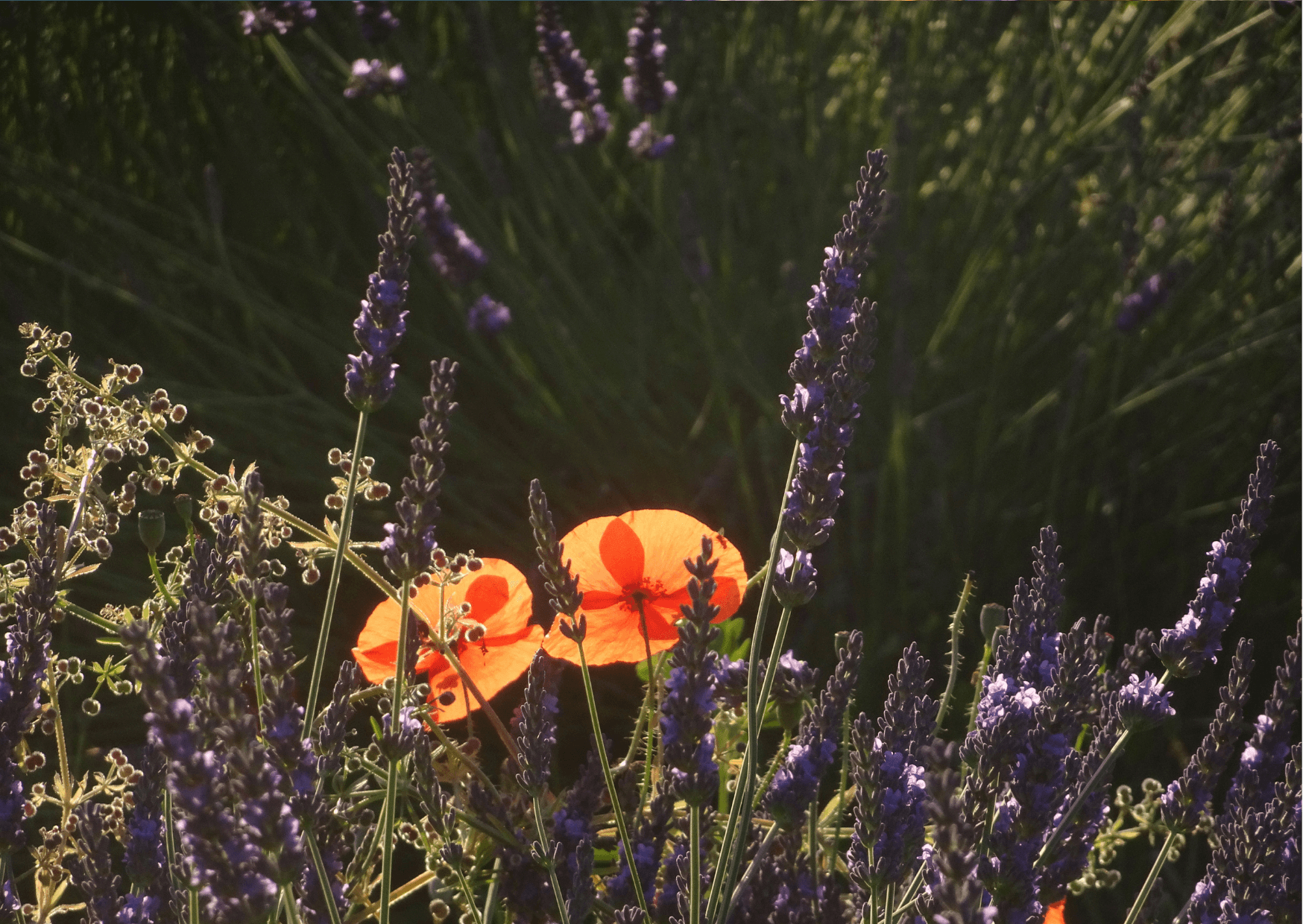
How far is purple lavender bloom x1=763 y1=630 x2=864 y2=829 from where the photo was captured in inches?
31.0

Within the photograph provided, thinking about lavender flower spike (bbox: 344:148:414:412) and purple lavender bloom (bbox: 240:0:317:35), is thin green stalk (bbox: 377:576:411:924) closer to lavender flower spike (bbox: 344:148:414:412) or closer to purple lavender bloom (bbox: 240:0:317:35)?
lavender flower spike (bbox: 344:148:414:412)

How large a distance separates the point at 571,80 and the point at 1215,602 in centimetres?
158

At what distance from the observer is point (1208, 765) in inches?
34.3

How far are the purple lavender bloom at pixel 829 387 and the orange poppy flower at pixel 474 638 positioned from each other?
1.21ft

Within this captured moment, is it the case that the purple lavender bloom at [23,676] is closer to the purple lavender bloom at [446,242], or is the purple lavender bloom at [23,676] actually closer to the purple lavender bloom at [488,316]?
the purple lavender bloom at [446,242]

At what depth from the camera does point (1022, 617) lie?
0.87m

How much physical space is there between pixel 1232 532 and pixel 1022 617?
0.55 feet

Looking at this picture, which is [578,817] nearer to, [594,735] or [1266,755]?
[594,735]

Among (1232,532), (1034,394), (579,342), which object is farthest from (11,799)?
(1034,394)

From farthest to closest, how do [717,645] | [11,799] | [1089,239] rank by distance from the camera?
[1089,239], [717,645], [11,799]

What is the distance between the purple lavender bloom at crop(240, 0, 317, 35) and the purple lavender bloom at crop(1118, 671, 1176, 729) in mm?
1631

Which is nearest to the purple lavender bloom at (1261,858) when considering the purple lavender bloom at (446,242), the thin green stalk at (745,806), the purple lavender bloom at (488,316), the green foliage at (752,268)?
the thin green stalk at (745,806)

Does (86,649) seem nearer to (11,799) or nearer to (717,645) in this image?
(717,645)

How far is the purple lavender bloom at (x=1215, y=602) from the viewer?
2.86 ft
